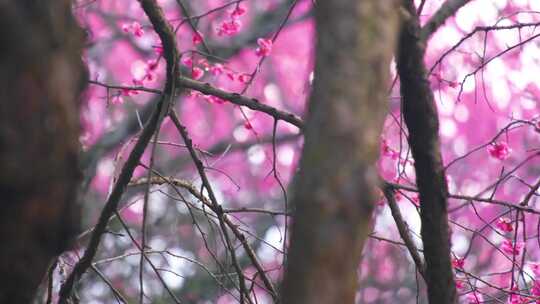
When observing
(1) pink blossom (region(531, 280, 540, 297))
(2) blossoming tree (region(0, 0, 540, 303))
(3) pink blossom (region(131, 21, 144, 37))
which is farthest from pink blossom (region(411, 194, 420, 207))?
(3) pink blossom (region(131, 21, 144, 37))

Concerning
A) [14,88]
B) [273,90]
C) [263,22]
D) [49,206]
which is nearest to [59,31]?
[14,88]

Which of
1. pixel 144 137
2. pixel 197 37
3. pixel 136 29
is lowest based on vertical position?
pixel 144 137

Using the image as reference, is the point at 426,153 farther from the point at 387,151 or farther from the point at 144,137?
the point at 387,151

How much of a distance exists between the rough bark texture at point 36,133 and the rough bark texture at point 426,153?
3.97 feet

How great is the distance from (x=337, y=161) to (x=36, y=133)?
0.61m

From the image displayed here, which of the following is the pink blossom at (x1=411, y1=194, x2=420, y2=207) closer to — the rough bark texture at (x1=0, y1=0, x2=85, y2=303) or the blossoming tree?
the blossoming tree

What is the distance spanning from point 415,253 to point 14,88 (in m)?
1.77

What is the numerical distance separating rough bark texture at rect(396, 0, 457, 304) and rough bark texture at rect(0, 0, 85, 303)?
1210 millimetres

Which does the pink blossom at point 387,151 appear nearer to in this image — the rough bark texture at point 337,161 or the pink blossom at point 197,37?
the pink blossom at point 197,37

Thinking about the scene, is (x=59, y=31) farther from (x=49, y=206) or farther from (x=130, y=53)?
(x=130, y=53)

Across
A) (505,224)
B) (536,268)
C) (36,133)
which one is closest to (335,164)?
(36,133)

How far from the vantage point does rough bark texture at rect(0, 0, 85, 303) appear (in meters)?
1.54

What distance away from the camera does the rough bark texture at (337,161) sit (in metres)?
1.38

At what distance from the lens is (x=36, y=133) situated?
5.21 ft
